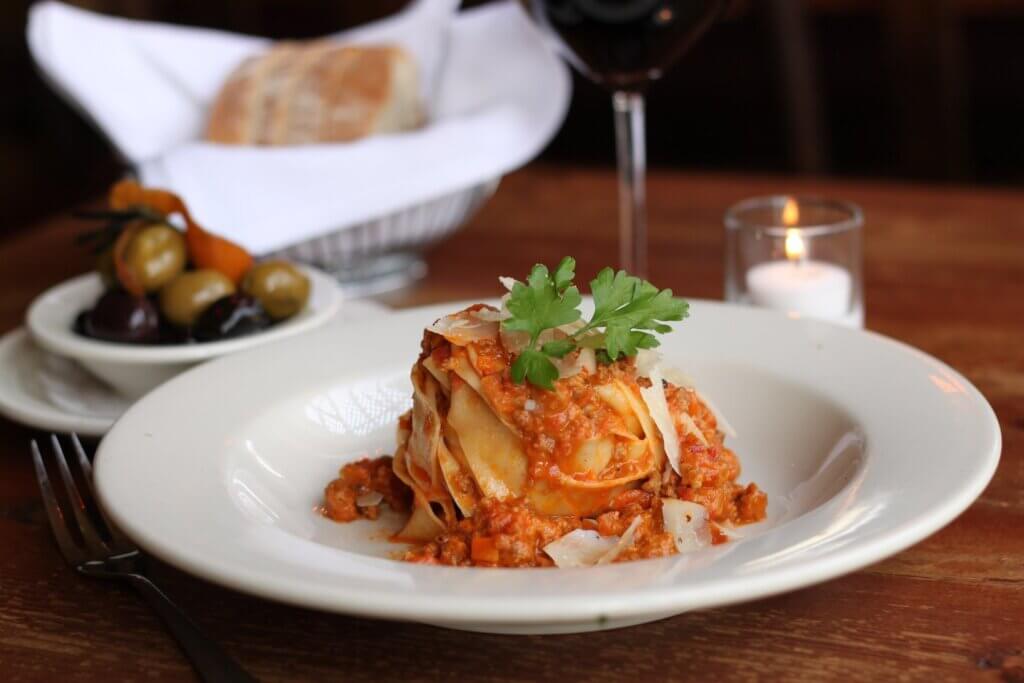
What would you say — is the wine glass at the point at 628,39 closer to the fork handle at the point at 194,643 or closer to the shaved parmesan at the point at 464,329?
the shaved parmesan at the point at 464,329

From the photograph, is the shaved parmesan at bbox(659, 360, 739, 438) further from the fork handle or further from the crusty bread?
the crusty bread

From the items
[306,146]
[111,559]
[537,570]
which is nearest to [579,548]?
[537,570]

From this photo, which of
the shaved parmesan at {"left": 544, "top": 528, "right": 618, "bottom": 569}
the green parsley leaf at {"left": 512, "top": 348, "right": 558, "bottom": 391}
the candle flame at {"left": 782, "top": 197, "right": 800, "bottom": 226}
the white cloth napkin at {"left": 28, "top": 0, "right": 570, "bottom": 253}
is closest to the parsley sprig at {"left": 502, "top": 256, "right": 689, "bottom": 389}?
the green parsley leaf at {"left": 512, "top": 348, "right": 558, "bottom": 391}

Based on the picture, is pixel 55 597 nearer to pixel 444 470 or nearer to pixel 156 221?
pixel 444 470

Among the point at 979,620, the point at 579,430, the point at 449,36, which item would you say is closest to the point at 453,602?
the point at 579,430

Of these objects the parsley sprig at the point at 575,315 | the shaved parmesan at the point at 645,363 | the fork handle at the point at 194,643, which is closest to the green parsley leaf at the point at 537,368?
the parsley sprig at the point at 575,315
